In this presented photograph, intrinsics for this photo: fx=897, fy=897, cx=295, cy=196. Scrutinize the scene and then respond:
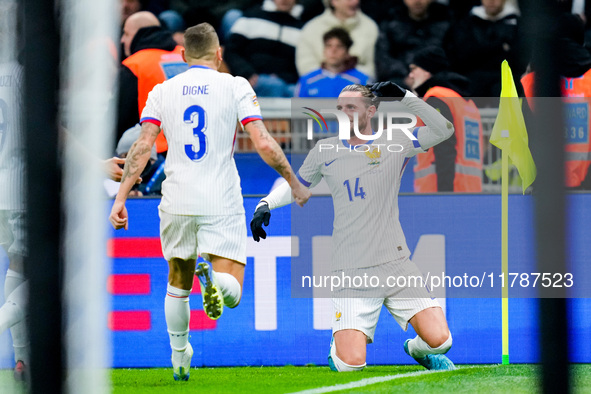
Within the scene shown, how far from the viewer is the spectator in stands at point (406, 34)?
7.11 metres

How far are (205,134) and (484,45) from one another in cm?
335

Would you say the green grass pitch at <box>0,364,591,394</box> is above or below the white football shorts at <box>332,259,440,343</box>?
below

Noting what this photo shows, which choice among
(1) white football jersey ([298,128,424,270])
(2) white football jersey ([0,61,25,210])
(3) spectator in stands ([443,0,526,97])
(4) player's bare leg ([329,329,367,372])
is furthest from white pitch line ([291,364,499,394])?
(3) spectator in stands ([443,0,526,97])

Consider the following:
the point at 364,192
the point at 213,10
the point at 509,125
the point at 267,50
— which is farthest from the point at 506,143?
the point at 213,10

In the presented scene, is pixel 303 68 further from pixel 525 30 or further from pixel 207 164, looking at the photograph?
pixel 525 30

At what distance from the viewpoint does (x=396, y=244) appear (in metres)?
4.85

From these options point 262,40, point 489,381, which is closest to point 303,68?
point 262,40

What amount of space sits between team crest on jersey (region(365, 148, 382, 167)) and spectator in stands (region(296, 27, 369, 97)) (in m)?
1.72

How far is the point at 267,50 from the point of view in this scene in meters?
7.34

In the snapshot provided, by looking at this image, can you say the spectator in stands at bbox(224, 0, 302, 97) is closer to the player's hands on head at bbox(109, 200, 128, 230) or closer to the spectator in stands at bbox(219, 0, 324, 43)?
the spectator in stands at bbox(219, 0, 324, 43)

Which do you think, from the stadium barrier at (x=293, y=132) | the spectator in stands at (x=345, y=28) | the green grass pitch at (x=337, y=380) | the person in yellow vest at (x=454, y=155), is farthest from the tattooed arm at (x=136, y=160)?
the spectator in stands at (x=345, y=28)

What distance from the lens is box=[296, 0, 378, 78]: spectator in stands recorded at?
7125 millimetres

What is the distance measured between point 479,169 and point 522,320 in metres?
0.95

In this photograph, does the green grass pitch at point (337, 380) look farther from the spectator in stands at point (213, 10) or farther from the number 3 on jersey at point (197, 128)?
the spectator in stands at point (213, 10)
